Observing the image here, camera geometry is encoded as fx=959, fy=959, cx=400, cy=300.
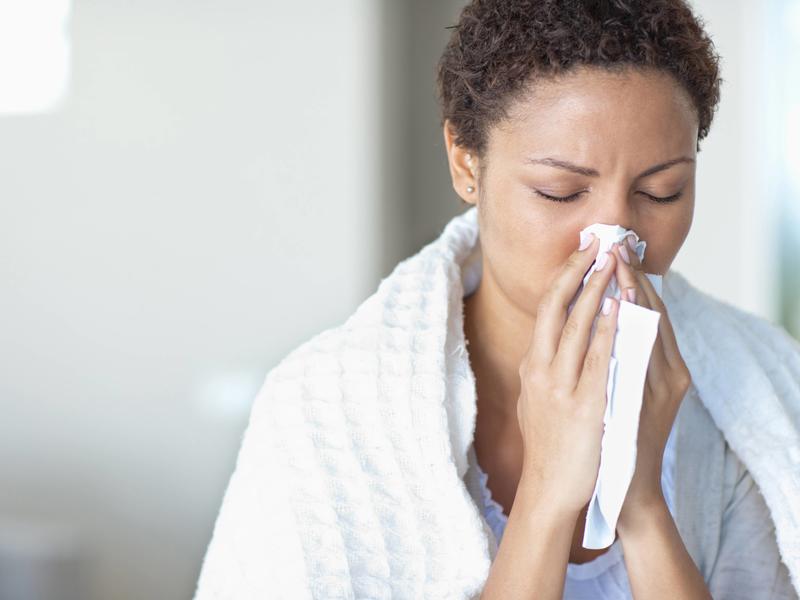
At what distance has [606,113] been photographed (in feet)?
3.49

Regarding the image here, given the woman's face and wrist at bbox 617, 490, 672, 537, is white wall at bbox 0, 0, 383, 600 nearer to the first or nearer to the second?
the woman's face

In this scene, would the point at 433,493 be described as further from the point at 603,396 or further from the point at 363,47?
the point at 363,47

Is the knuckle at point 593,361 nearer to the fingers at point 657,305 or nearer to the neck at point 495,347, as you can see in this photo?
the fingers at point 657,305

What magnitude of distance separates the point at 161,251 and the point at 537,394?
1902 millimetres

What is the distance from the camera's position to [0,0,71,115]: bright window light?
271cm

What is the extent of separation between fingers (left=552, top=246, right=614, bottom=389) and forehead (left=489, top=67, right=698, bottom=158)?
0.14 m

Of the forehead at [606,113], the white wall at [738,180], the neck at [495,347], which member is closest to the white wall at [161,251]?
Result: the white wall at [738,180]

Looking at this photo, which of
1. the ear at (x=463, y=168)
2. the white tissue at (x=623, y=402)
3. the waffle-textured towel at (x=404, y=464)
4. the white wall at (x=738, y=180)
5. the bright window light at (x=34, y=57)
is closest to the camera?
the white tissue at (x=623, y=402)

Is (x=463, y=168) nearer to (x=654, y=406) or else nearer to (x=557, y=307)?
(x=557, y=307)

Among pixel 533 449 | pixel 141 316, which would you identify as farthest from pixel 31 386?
pixel 533 449

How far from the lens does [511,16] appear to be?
3.76 ft

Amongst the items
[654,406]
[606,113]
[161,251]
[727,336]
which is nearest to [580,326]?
[654,406]

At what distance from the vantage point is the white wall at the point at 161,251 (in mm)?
2725

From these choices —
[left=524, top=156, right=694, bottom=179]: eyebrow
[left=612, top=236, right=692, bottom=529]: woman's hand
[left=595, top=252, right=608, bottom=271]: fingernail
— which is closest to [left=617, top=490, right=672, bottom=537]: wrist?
[left=612, top=236, right=692, bottom=529]: woman's hand
